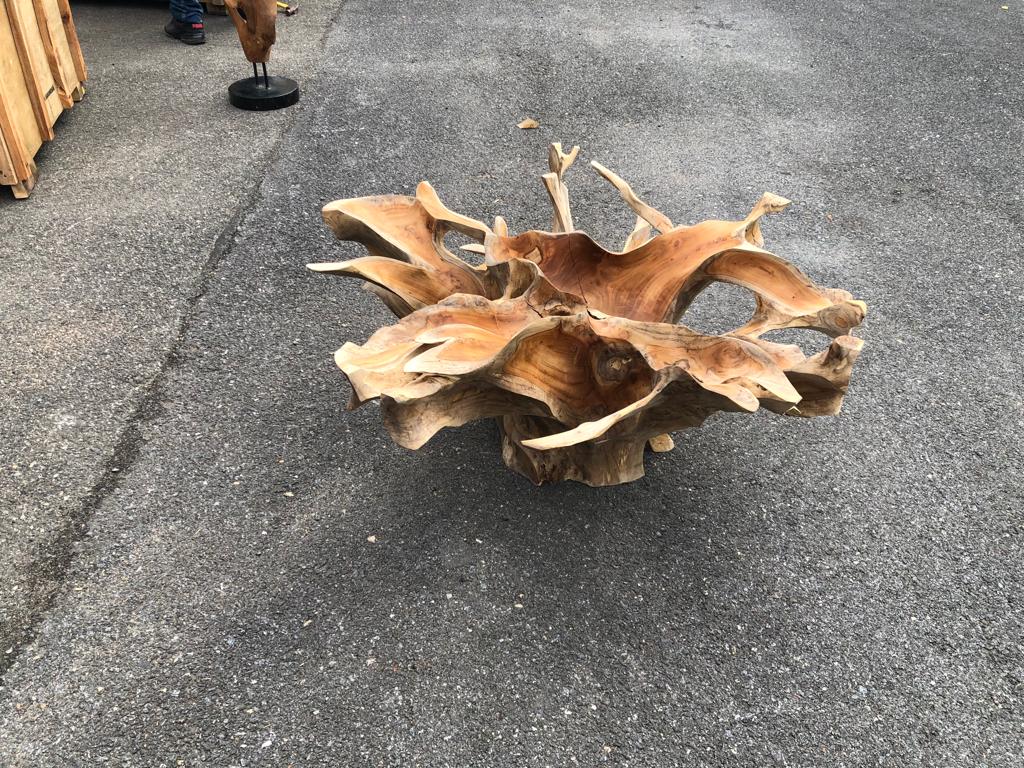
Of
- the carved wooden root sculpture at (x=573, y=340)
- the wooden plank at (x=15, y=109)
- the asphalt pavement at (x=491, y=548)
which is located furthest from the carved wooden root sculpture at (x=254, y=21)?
the carved wooden root sculpture at (x=573, y=340)

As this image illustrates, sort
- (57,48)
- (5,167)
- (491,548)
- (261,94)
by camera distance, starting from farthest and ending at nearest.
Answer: (261,94) < (57,48) < (5,167) < (491,548)

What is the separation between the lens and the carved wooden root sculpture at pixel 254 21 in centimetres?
304

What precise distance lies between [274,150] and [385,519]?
1.96m

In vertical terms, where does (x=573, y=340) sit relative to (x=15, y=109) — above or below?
above

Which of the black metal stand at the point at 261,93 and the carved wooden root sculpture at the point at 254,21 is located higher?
the carved wooden root sculpture at the point at 254,21

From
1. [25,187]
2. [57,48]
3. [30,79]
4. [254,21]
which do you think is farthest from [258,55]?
[25,187]

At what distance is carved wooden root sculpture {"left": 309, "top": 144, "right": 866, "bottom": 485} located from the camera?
1.30 meters

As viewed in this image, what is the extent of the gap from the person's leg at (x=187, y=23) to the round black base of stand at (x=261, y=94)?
76 cm

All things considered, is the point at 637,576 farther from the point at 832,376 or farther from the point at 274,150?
the point at 274,150

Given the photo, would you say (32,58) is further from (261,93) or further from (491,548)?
(491,548)

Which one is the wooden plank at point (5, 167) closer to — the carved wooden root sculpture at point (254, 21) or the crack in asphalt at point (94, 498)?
the crack in asphalt at point (94, 498)

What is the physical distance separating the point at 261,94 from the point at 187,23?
38.7 inches

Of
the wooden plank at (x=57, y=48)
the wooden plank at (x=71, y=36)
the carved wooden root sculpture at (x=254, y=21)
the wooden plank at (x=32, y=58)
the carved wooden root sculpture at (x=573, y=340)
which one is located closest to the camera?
the carved wooden root sculpture at (x=573, y=340)

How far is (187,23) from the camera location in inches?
157
